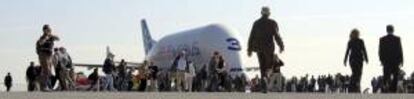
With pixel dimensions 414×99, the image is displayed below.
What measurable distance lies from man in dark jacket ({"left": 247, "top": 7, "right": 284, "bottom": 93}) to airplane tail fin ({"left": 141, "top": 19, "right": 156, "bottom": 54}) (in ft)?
200

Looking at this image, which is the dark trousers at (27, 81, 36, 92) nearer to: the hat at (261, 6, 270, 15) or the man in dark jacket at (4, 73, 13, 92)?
the hat at (261, 6, 270, 15)

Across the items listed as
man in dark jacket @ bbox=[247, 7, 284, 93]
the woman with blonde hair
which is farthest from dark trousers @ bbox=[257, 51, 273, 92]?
the woman with blonde hair

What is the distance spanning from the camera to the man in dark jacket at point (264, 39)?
51.8 feet

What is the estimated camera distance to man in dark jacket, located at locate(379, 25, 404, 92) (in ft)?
55.8

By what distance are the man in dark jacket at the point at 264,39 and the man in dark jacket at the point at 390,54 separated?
81.5 inches

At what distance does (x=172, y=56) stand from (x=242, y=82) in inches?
762

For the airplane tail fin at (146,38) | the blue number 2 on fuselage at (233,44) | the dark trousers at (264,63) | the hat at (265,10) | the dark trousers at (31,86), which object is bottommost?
the dark trousers at (31,86)

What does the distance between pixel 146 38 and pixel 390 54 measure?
2531 inches

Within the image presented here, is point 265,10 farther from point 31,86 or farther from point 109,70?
point 109,70

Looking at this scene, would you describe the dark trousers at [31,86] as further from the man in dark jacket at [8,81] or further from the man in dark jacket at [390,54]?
the man in dark jacket at [8,81]

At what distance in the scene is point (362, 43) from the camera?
17125mm

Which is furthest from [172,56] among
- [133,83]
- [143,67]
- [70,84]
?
[70,84]

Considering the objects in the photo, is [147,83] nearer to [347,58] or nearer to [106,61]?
[106,61]

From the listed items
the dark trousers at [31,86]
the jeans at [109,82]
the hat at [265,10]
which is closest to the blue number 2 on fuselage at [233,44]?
the jeans at [109,82]
